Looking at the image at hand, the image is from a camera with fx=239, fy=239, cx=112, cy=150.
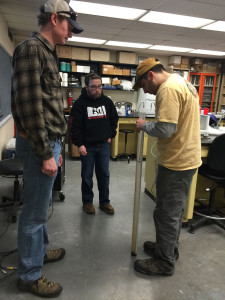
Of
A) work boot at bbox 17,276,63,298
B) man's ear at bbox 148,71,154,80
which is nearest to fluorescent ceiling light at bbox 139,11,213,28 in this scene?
man's ear at bbox 148,71,154,80

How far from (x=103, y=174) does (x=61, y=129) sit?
1275mm

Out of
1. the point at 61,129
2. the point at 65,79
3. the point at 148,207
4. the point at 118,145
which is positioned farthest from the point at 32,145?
the point at 65,79

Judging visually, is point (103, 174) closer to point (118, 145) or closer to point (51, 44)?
point (51, 44)

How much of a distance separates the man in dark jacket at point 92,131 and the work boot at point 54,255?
0.73 m

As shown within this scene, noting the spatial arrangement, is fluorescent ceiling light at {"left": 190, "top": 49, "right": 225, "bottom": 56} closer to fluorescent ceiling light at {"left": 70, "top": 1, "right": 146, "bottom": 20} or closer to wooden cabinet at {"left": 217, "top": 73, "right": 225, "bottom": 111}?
wooden cabinet at {"left": 217, "top": 73, "right": 225, "bottom": 111}

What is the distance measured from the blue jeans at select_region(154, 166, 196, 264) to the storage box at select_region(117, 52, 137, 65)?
554cm

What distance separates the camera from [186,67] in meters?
7.12

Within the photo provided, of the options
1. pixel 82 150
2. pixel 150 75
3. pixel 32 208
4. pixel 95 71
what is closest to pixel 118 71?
pixel 95 71

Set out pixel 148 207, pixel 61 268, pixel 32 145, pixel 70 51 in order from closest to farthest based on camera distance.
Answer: pixel 32 145 → pixel 61 268 → pixel 148 207 → pixel 70 51

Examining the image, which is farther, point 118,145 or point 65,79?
point 65,79

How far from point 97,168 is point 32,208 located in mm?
1269

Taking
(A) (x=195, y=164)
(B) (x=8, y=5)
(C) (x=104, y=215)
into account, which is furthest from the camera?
(B) (x=8, y=5)

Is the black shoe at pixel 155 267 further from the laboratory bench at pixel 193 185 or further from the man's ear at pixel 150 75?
the man's ear at pixel 150 75

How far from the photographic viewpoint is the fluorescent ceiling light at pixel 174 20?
3621mm
